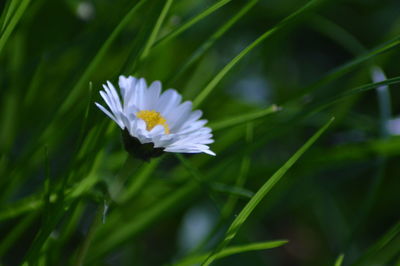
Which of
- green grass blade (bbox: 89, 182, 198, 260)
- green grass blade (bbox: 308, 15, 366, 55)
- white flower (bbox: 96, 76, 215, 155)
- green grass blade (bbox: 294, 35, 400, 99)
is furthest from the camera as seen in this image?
green grass blade (bbox: 308, 15, 366, 55)

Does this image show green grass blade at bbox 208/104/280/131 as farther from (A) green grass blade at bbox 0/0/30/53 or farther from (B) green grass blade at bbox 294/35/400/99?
(A) green grass blade at bbox 0/0/30/53

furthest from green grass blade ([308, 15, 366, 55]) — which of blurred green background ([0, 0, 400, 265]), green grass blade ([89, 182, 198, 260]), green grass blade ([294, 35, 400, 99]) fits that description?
green grass blade ([89, 182, 198, 260])

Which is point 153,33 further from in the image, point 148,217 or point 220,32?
point 148,217

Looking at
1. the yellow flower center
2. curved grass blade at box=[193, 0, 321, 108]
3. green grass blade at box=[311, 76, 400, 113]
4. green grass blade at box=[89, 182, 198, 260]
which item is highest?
Answer: curved grass blade at box=[193, 0, 321, 108]

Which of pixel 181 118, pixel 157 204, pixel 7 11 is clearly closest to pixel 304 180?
pixel 157 204

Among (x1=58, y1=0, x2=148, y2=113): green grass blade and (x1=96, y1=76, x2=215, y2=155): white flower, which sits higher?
(x1=58, y1=0, x2=148, y2=113): green grass blade

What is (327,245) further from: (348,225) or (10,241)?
(10,241)

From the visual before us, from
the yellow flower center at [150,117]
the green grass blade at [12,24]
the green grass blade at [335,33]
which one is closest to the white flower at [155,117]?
the yellow flower center at [150,117]
